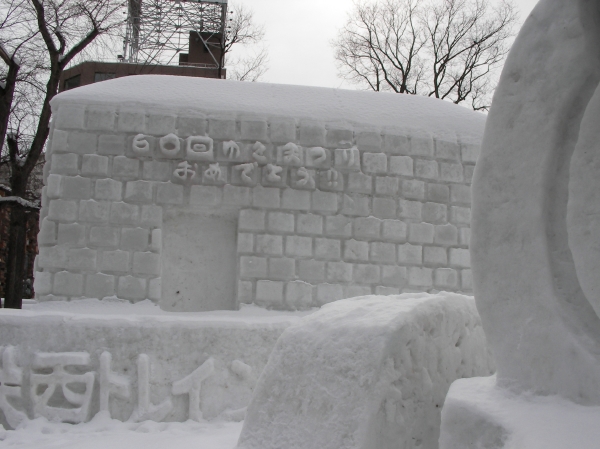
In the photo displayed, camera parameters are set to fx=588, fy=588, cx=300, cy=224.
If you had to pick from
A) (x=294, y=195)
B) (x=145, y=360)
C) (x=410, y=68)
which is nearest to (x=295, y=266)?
(x=294, y=195)

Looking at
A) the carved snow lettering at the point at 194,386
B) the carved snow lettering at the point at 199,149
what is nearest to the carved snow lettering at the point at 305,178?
the carved snow lettering at the point at 199,149

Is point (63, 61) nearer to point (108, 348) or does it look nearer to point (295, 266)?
point (295, 266)

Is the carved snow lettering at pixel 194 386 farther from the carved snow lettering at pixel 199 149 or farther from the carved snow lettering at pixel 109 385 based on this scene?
the carved snow lettering at pixel 199 149

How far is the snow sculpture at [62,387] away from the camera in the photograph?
4070 mm

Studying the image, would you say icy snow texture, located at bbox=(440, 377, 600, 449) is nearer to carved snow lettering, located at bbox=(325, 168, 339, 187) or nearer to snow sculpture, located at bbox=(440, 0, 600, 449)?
snow sculpture, located at bbox=(440, 0, 600, 449)

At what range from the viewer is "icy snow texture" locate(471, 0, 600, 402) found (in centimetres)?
146

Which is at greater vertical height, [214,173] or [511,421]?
[214,173]

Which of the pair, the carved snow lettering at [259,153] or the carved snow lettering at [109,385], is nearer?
the carved snow lettering at [109,385]

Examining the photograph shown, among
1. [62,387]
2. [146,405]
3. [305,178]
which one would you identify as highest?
[305,178]

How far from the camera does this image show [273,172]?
267 inches

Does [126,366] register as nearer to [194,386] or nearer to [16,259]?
[194,386]

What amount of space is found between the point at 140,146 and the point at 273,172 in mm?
1534

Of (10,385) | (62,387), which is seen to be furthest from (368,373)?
(10,385)

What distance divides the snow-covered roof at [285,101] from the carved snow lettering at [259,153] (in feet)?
1.33
